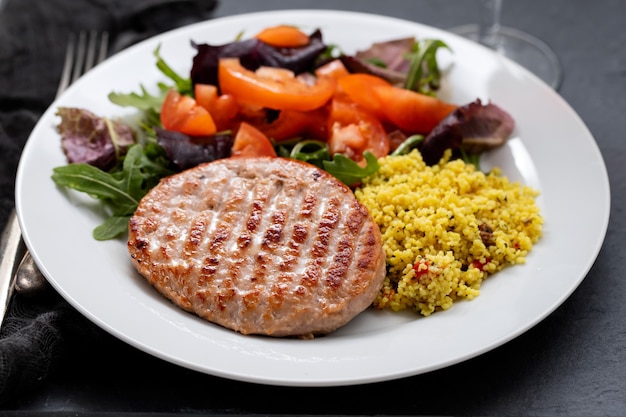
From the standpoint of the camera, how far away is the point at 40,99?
494 centimetres

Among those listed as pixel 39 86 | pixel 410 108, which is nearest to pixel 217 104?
pixel 410 108

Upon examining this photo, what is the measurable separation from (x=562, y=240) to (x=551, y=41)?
247 cm

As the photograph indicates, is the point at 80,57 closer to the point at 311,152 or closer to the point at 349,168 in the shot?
the point at 311,152

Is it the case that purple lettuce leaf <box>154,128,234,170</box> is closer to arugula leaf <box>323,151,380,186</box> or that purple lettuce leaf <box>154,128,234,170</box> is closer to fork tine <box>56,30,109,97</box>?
arugula leaf <box>323,151,380,186</box>

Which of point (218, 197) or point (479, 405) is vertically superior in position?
point (218, 197)

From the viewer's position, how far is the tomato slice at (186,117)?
13.8ft

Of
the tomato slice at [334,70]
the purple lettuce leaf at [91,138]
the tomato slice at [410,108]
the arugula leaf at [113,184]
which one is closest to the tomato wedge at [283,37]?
the tomato slice at [334,70]

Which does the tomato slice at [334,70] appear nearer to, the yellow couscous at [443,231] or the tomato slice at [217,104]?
the tomato slice at [217,104]

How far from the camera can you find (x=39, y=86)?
16.6ft

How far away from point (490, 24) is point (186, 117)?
7.68ft

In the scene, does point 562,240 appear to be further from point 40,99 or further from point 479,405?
point 40,99

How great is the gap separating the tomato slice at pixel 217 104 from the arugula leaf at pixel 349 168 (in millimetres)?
719

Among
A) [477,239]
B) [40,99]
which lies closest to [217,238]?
[477,239]

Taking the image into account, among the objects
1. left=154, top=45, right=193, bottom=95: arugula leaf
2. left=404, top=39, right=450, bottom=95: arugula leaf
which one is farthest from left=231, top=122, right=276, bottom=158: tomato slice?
left=404, top=39, right=450, bottom=95: arugula leaf
